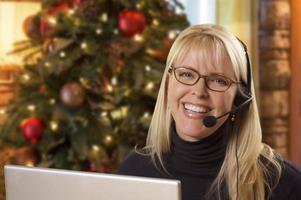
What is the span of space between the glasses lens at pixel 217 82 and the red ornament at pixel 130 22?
54.3 inches

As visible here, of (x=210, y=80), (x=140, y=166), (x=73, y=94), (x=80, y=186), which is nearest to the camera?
(x=80, y=186)

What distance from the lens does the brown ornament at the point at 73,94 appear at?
2.45m

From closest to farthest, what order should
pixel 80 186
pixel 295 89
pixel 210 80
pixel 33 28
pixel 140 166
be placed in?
pixel 80 186 < pixel 210 80 < pixel 140 166 < pixel 33 28 < pixel 295 89

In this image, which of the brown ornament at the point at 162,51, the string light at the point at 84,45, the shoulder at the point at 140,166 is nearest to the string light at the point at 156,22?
the brown ornament at the point at 162,51

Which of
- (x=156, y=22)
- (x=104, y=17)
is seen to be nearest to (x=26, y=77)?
(x=104, y=17)

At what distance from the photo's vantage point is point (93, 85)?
2.50m

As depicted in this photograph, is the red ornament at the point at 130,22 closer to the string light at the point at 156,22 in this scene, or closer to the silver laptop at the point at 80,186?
the string light at the point at 156,22

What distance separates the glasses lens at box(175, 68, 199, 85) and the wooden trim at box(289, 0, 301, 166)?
202 centimetres

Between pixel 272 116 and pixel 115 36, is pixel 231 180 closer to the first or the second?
pixel 115 36

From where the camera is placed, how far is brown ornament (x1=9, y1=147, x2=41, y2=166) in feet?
8.49

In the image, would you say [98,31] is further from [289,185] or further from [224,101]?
[289,185]

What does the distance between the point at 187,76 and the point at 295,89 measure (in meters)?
2.05

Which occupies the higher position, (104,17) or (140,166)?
(104,17)

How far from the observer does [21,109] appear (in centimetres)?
258
